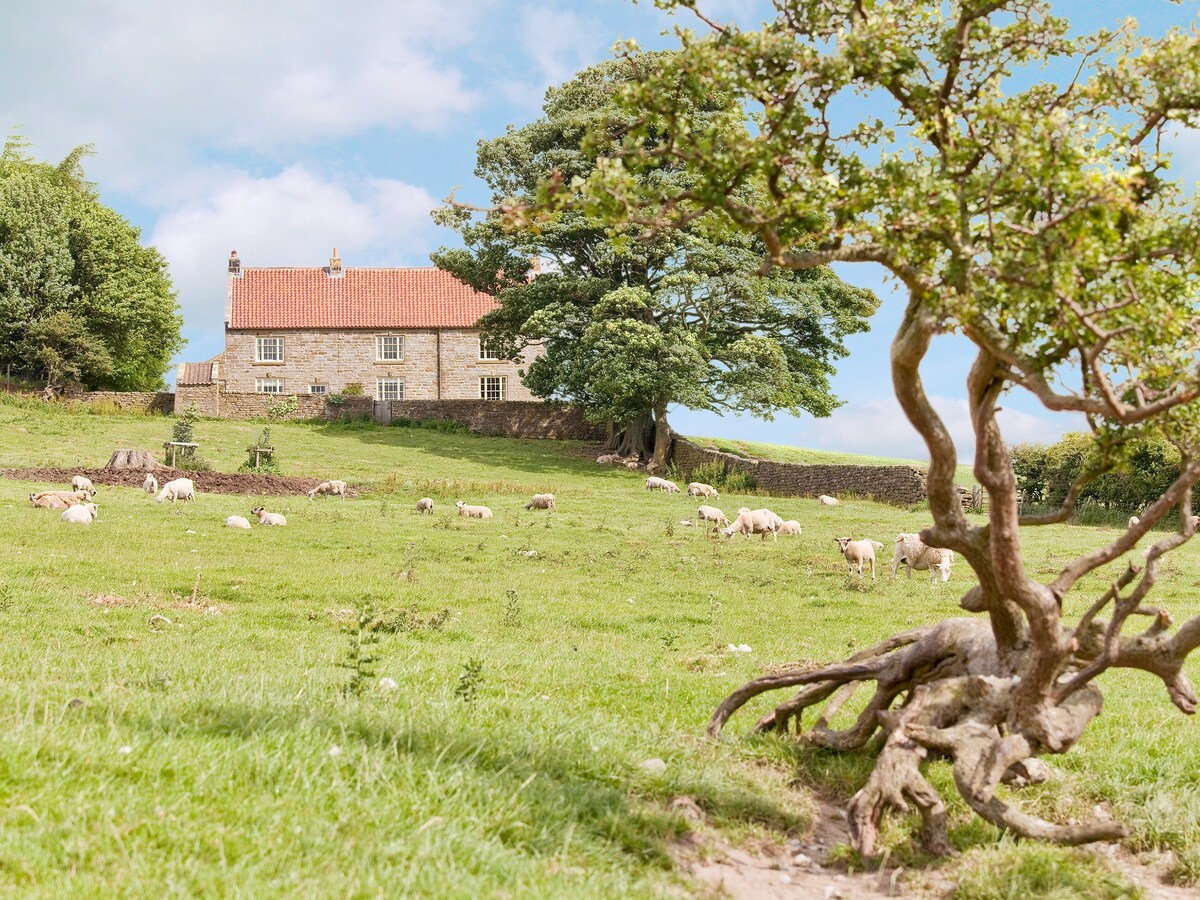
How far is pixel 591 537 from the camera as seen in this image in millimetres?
27844

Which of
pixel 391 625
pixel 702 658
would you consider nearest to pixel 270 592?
pixel 391 625

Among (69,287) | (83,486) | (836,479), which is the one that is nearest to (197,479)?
(83,486)

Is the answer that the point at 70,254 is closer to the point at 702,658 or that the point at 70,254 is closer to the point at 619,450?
the point at 619,450

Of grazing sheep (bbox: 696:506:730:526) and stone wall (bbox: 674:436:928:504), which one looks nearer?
grazing sheep (bbox: 696:506:730:526)

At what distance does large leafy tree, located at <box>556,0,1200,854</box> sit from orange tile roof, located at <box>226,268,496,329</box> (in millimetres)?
72610

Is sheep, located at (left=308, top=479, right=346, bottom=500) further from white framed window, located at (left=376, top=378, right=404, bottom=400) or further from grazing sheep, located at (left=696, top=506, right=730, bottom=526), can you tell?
white framed window, located at (left=376, top=378, right=404, bottom=400)

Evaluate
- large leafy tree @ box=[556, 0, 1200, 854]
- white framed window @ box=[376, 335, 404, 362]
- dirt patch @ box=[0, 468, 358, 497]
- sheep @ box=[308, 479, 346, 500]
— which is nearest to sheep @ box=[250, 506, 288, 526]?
dirt patch @ box=[0, 468, 358, 497]

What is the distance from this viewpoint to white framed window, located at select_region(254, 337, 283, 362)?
78750 millimetres

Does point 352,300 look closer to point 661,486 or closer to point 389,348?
point 389,348

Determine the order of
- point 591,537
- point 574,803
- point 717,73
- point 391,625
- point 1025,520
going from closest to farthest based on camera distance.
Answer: point 717,73 → point 574,803 → point 1025,520 → point 391,625 → point 591,537

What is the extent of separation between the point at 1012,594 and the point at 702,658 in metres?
6.18

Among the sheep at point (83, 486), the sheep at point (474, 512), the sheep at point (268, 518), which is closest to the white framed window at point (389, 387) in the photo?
the sheep at point (83, 486)

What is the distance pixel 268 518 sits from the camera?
27172 mm

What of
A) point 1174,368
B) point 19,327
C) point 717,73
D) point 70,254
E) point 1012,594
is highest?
point 70,254
